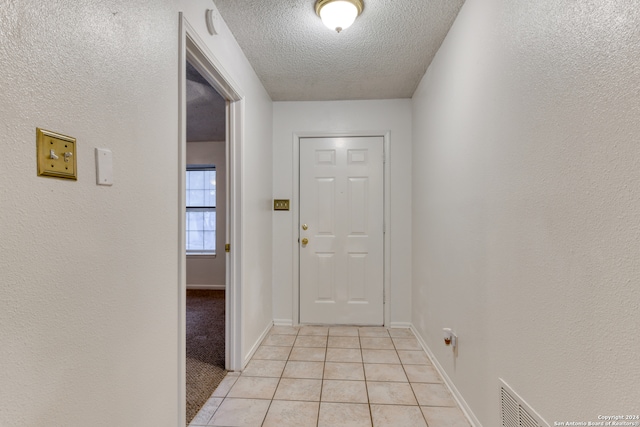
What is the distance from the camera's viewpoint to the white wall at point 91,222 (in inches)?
28.0

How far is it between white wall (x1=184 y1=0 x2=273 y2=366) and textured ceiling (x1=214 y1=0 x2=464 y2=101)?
0.14 metres

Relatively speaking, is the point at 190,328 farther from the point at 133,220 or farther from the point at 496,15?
the point at 496,15

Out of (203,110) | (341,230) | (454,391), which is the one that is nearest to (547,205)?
(454,391)

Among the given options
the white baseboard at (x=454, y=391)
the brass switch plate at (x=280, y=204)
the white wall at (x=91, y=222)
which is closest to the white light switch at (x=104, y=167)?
the white wall at (x=91, y=222)

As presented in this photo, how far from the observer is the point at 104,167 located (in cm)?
96

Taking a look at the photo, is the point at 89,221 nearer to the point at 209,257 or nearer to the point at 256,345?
the point at 256,345

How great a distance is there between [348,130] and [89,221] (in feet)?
8.71

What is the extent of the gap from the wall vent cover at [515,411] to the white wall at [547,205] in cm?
4

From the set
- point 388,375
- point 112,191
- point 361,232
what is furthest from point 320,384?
point 112,191

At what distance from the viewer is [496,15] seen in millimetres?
1397

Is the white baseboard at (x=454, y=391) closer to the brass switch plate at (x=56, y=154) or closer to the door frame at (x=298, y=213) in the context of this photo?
the door frame at (x=298, y=213)

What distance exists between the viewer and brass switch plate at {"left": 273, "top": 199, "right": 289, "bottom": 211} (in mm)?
3244

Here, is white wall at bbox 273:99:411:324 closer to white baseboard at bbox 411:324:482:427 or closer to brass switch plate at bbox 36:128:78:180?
white baseboard at bbox 411:324:482:427

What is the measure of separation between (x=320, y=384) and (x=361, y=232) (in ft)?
5.08
